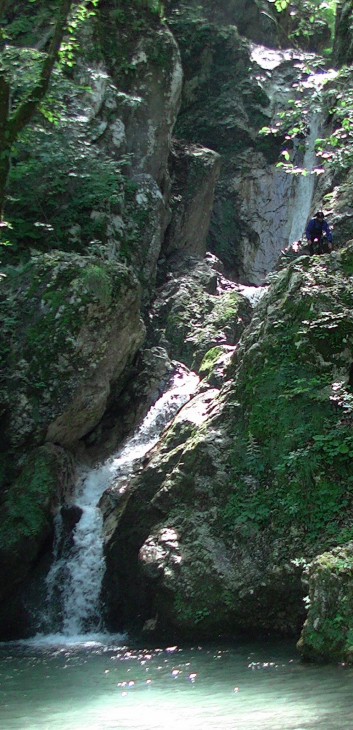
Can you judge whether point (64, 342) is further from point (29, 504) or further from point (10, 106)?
point (10, 106)

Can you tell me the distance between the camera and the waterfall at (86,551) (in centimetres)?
1134

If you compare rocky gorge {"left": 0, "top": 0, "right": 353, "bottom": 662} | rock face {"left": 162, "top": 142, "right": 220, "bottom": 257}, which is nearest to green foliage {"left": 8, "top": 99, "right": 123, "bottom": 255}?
rocky gorge {"left": 0, "top": 0, "right": 353, "bottom": 662}

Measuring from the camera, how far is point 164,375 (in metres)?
15.8

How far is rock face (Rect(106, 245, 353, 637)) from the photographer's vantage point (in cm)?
966

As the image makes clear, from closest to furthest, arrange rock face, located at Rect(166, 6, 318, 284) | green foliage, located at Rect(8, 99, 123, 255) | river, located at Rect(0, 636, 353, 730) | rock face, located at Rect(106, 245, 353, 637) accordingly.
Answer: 1. river, located at Rect(0, 636, 353, 730)
2. rock face, located at Rect(106, 245, 353, 637)
3. green foliage, located at Rect(8, 99, 123, 255)
4. rock face, located at Rect(166, 6, 318, 284)

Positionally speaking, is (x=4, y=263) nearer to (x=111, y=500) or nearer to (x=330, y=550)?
(x=111, y=500)

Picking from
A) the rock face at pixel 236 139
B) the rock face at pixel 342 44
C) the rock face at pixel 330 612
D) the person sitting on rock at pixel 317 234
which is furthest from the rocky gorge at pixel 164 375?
the rock face at pixel 236 139

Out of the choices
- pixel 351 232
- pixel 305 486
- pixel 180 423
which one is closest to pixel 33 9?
pixel 351 232

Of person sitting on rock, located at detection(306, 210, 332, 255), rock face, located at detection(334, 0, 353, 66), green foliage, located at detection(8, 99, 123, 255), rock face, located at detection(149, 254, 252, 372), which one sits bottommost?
rock face, located at detection(149, 254, 252, 372)

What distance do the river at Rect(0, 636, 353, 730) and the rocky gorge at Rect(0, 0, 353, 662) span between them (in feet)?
2.00

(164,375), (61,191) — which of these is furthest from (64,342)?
(61,191)

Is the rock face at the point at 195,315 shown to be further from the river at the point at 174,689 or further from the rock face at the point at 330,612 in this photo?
the rock face at the point at 330,612

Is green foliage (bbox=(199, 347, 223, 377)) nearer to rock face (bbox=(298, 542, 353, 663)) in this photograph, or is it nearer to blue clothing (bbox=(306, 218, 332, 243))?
blue clothing (bbox=(306, 218, 332, 243))

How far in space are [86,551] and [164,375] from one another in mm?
4839
